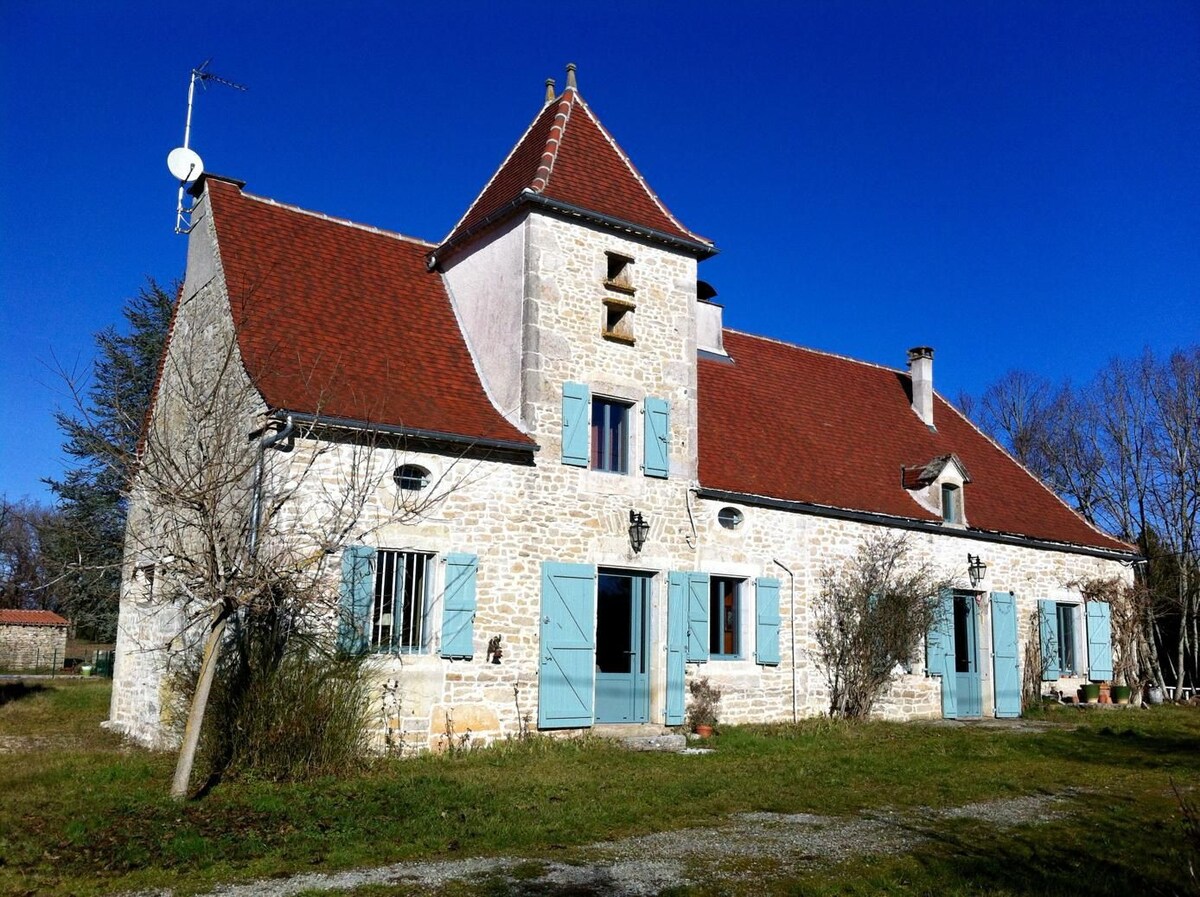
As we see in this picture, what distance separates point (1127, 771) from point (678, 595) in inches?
224

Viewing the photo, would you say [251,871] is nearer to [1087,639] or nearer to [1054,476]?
[1087,639]

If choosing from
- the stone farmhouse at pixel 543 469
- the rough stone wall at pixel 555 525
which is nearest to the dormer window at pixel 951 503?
the stone farmhouse at pixel 543 469

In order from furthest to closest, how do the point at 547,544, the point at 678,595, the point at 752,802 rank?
1. the point at 678,595
2. the point at 547,544
3. the point at 752,802

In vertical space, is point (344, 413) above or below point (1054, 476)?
below

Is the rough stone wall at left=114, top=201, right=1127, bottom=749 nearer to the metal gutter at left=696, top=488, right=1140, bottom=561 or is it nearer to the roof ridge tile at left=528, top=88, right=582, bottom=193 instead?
the metal gutter at left=696, top=488, right=1140, bottom=561

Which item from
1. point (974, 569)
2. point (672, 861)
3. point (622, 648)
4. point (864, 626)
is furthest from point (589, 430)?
point (974, 569)

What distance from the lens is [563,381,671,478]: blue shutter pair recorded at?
1299 cm

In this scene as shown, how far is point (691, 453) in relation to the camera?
14.3 metres

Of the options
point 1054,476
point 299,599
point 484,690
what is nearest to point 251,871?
point 299,599

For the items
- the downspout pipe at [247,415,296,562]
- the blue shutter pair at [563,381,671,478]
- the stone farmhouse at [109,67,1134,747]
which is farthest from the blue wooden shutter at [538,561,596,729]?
the downspout pipe at [247,415,296,562]

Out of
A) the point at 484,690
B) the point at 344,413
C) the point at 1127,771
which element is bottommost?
the point at 1127,771

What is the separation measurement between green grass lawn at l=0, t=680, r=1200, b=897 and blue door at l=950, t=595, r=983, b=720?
3.66m

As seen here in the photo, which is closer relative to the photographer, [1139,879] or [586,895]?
[586,895]

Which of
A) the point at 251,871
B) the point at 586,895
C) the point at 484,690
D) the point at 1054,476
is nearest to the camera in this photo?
the point at 586,895
